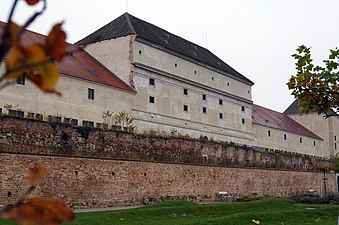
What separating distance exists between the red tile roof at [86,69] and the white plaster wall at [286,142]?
19.5 m

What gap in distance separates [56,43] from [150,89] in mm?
33590

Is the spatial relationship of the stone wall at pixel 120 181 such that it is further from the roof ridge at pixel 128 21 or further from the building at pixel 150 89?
the roof ridge at pixel 128 21

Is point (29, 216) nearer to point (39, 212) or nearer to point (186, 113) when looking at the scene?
point (39, 212)

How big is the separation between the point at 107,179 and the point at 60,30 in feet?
68.1

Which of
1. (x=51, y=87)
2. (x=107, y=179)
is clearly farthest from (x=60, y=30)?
(x=107, y=179)

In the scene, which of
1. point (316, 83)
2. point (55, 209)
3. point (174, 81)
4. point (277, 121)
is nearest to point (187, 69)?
point (174, 81)

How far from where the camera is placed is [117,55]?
113 feet

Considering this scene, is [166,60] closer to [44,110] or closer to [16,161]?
[44,110]

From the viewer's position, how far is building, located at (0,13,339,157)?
28.2 m

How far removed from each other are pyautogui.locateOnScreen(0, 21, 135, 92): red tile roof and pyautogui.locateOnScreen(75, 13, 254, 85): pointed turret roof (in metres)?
1.48


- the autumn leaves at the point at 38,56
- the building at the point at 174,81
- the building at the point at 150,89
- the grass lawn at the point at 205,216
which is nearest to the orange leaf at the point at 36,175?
the autumn leaves at the point at 38,56

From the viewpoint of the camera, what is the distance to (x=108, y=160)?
72.5ft

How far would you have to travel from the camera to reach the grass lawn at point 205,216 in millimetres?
14789

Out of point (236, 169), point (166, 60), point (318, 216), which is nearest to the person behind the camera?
point (318, 216)
